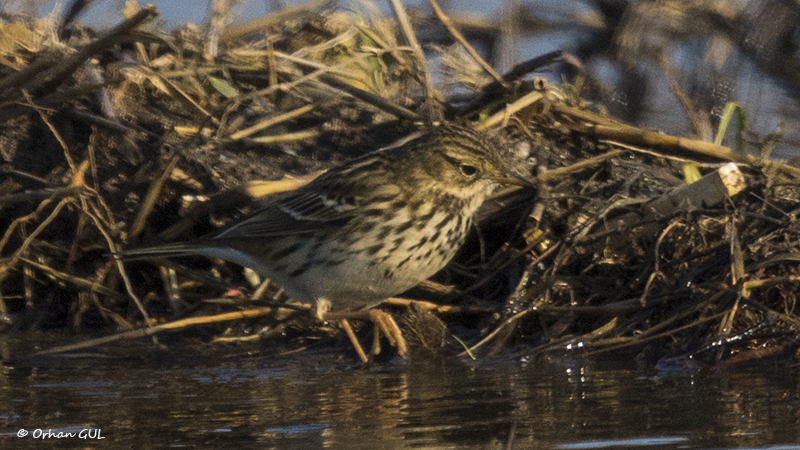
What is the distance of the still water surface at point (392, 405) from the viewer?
327cm

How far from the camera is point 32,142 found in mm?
6441

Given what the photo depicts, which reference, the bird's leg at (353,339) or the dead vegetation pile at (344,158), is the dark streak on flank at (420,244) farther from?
the bird's leg at (353,339)

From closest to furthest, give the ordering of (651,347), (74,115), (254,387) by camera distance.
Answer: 1. (254,387)
2. (651,347)
3. (74,115)

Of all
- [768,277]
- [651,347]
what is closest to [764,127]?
[768,277]

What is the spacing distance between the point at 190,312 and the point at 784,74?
140 inches

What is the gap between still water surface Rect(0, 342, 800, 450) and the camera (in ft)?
10.7

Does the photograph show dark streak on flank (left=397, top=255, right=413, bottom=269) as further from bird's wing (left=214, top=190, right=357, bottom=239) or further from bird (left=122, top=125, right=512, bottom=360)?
bird's wing (left=214, top=190, right=357, bottom=239)

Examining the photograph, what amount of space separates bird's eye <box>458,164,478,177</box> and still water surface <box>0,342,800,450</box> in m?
A: 1.01

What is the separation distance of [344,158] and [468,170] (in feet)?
4.33

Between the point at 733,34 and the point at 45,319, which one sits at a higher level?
the point at 733,34

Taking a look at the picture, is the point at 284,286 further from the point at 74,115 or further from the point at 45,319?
the point at 74,115
